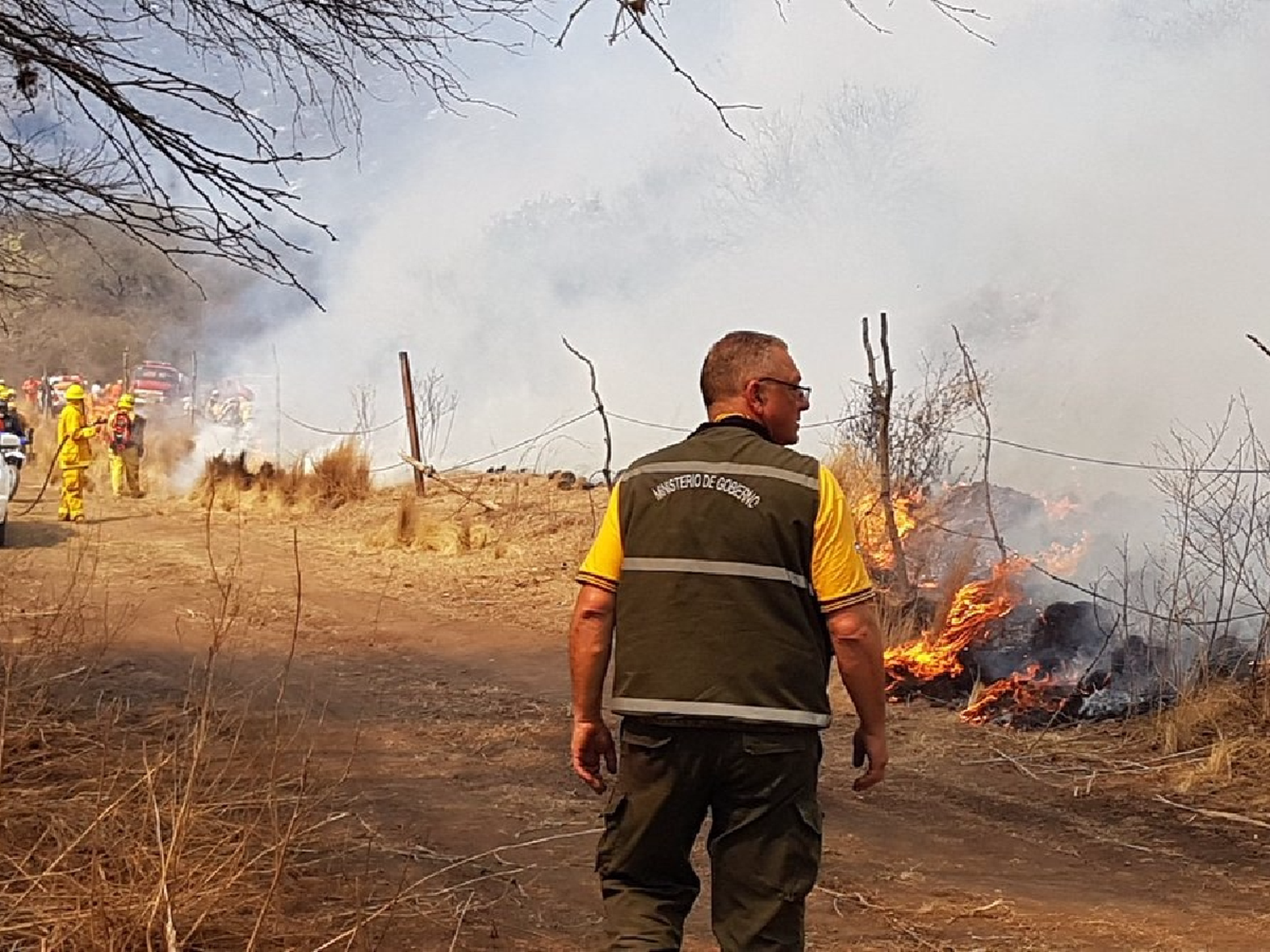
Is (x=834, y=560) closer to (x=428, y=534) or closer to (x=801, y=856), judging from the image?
(x=801, y=856)

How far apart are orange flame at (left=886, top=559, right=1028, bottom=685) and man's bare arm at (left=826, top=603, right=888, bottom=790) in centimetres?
573

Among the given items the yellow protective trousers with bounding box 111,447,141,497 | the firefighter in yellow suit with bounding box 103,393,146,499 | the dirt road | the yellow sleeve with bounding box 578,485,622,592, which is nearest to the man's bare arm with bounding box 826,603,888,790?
the yellow sleeve with bounding box 578,485,622,592

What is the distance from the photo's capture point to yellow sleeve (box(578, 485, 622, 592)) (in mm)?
3148

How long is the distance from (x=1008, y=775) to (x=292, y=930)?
4.58 meters

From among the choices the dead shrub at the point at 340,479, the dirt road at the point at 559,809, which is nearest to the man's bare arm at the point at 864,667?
the dirt road at the point at 559,809

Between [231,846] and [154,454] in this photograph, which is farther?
[154,454]

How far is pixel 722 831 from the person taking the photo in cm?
304

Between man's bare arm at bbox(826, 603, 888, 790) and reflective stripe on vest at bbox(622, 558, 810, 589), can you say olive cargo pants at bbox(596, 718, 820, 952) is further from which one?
reflective stripe on vest at bbox(622, 558, 810, 589)

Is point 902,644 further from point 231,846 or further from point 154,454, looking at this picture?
point 154,454

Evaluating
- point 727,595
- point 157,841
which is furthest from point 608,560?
point 157,841

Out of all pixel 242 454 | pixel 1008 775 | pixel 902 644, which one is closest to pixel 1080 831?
pixel 1008 775

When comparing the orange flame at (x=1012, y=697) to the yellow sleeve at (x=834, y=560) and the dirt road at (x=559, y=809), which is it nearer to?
the dirt road at (x=559, y=809)

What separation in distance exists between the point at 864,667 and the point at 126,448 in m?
18.4

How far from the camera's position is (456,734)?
7.34 meters
